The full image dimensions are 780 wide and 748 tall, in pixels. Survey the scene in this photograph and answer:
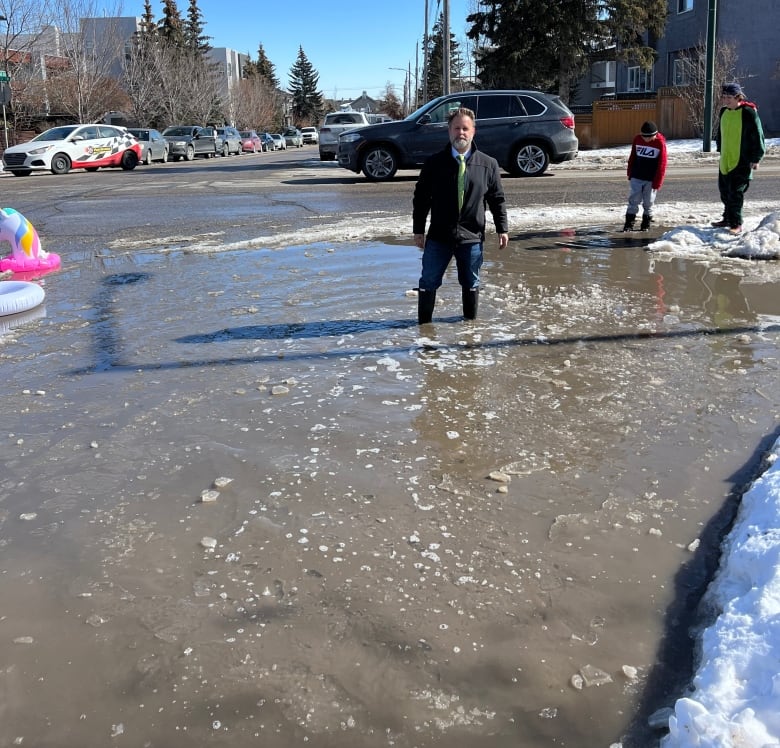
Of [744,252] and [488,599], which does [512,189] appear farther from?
[488,599]

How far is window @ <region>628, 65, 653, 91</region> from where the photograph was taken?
4269 cm

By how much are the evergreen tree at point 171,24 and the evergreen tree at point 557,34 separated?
47139 millimetres

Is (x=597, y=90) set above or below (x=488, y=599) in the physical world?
above

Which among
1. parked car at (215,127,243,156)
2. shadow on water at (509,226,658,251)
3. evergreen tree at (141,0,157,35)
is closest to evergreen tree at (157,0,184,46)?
evergreen tree at (141,0,157,35)

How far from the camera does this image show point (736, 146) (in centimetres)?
886

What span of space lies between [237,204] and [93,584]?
12.5 m

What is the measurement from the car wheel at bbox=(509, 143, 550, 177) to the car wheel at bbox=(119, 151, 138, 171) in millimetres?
16091

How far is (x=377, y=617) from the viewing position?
2.67 meters

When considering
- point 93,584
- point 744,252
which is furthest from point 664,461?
point 744,252

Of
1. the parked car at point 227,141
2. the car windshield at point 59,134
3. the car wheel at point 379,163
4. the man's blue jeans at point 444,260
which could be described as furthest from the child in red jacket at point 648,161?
the parked car at point 227,141

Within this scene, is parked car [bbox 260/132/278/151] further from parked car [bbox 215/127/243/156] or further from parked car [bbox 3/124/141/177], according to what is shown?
parked car [bbox 3/124/141/177]

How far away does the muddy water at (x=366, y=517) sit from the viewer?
2312mm

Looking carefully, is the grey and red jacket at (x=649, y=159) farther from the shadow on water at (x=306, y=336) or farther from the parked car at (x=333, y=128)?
the parked car at (x=333, y=128)

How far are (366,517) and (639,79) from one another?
153 feet
